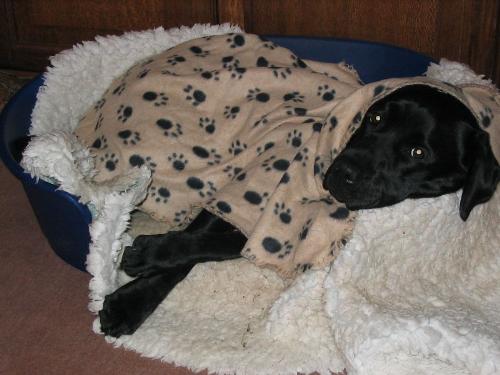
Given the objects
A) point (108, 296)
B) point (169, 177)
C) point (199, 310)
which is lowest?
point (199, 310)

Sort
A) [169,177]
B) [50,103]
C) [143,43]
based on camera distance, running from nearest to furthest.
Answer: [169,177]
[50,103]
[143,43]

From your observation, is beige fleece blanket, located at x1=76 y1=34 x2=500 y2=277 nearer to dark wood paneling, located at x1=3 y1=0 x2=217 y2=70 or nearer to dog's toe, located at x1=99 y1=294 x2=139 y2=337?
dog's toe, located at x1=99 y1=294 x2=139 y2=337

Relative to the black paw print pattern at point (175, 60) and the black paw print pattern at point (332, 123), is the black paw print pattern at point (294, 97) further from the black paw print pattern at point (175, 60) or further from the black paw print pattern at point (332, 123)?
the black paw print pattern at point (175, 60)

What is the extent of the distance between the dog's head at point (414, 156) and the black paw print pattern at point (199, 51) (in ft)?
2.16

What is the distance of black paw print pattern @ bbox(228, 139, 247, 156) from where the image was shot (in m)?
1.84

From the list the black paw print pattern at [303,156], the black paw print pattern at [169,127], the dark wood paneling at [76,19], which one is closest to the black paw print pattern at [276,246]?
the black paw print pattern at [303,156]

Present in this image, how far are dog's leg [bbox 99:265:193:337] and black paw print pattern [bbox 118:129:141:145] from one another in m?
0.39

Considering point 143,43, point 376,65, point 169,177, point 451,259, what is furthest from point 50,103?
point 451,259

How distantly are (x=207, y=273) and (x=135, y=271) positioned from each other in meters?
0.23

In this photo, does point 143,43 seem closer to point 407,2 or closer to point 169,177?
point 169,177

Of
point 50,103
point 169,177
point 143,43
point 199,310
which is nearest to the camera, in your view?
point 199,310

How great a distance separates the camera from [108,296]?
1539mm

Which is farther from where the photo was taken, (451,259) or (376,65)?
(376,65)

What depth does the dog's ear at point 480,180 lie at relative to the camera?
1.53 meters
